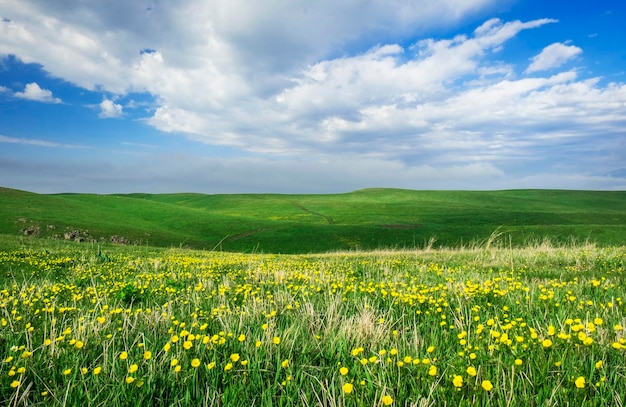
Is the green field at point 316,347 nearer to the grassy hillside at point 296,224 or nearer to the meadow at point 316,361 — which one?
the meadow at point 316,361

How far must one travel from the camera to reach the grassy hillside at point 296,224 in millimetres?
62844

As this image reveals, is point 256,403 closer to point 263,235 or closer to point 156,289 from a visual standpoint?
point 156,289

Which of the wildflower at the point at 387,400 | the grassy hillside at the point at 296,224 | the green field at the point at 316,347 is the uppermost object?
the wildflower at the point at 387,400

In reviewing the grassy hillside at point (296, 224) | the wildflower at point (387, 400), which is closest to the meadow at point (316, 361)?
the wildflower at point (387, 400)

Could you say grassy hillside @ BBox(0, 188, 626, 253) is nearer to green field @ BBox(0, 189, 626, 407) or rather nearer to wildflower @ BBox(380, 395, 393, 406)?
green field @ BBox(0, 189, 626, 407)

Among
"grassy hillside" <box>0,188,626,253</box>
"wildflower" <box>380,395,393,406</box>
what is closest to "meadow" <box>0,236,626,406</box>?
"wildflower" <box>380,395,393,406</box>

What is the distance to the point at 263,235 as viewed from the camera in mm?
72062

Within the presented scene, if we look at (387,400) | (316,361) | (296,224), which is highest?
(387,400)

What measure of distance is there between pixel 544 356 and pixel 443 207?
400 feet

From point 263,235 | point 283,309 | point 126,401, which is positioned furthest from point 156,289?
point 263,235

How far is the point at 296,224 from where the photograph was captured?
8000 cm

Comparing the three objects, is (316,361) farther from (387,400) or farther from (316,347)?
(387,400)

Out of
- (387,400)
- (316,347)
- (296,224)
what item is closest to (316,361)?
(316,347)

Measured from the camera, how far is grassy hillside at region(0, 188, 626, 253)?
206ft
